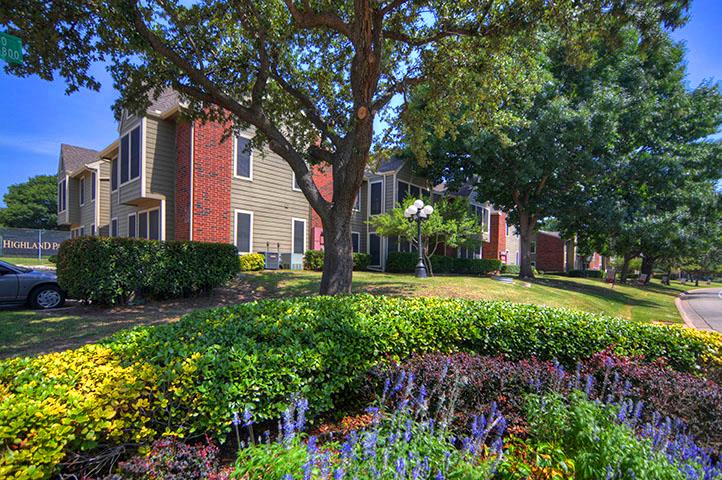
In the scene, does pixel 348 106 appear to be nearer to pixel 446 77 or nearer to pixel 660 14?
pixel 446 77

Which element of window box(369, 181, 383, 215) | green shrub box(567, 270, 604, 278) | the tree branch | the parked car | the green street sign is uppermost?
the tree branch

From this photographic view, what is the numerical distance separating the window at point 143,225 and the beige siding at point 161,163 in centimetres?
189

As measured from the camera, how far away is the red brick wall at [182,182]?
1390 centimetres

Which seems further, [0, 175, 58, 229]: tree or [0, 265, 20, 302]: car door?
[0, 175, 58, 229]: tree

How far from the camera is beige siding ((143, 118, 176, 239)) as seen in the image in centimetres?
1412

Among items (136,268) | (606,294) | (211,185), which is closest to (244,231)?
(211,185)

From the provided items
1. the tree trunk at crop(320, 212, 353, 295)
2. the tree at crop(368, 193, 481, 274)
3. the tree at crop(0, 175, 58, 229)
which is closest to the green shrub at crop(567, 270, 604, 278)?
the tree at crop(368, 193, 481, 274)

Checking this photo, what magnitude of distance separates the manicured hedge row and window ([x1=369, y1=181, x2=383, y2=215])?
3158mm

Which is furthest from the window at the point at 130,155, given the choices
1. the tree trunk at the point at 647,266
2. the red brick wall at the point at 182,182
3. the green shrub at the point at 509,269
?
the tree trunk at the point at 647,266

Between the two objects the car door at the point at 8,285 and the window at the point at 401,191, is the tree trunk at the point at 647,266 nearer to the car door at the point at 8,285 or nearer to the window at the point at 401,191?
the window at the point at 401,191

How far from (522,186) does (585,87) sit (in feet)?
17.6

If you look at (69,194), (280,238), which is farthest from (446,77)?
(69,194)

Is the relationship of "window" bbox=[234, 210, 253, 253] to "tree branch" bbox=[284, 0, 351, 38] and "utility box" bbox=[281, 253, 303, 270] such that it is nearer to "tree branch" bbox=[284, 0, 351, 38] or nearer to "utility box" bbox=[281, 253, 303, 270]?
"utility box" bbox=[281, 253, 303, 270]

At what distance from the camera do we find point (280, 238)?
16.7 meters
